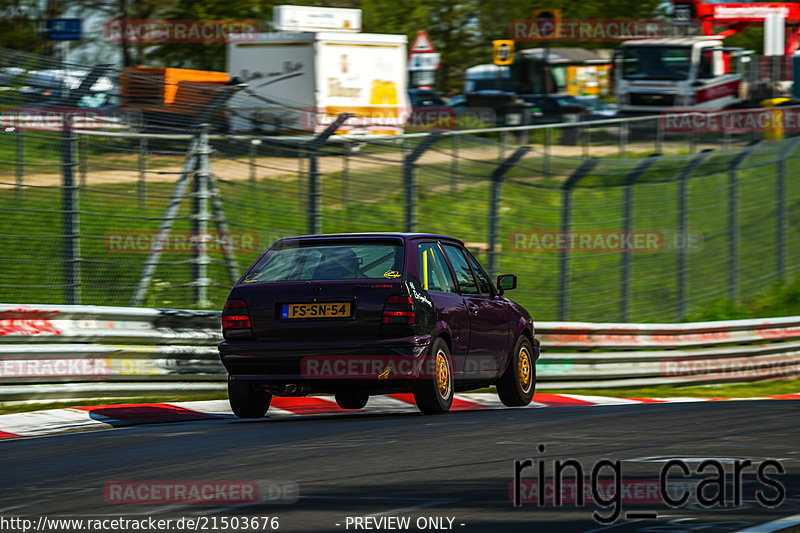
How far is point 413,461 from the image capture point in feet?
22.5

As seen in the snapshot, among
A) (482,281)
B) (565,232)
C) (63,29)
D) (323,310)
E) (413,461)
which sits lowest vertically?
(413,461)

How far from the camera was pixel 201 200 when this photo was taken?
12148 millimetres

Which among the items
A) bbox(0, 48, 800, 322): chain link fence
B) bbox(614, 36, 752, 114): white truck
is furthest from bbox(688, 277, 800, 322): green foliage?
bbox(614, 36, 752, 114): white truck

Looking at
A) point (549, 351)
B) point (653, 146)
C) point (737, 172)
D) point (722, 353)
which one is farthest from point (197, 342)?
point (653, 146)

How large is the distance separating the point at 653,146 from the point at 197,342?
15319 millimetres

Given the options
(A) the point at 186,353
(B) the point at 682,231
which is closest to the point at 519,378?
(A) the point at 186,353

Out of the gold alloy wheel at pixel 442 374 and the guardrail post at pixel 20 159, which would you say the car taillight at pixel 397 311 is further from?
the guardrail post at pixel 20 159

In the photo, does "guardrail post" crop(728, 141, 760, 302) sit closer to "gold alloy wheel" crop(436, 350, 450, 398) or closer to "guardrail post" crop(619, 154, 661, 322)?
"guardrail post" crop(619, 154, 661, 322)

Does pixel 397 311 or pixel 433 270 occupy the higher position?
pixel 433 270

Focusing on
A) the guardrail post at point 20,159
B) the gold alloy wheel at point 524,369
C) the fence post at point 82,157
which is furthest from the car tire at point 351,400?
the guardrail post at point 20,159

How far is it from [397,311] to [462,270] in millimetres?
1800

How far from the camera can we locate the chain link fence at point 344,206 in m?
10.9

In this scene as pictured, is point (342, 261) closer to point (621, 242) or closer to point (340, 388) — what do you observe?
point (340, 388)

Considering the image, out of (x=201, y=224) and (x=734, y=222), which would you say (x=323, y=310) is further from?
(x=734, y=222)
